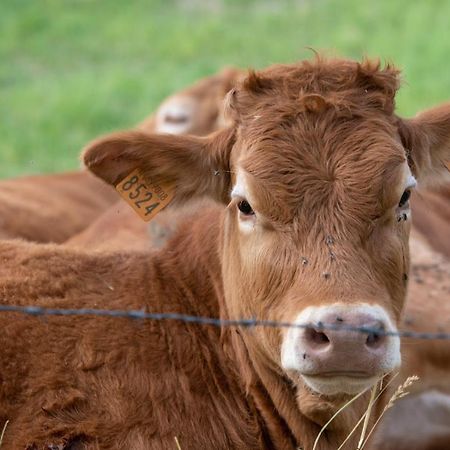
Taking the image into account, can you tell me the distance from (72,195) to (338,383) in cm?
631

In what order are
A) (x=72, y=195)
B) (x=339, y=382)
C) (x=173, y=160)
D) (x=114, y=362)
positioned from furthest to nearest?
1. (x=72, y=195)
2. (x=173, y=160)
3. (x=114, y=362)
4. (x=339, y=382)

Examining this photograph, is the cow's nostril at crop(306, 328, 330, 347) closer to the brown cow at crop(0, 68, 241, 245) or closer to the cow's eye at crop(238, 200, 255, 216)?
the cow's eye at crop(238, 200, 255, 216)

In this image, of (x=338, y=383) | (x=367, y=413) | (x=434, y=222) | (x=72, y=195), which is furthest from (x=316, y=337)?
(x=72, y=195)

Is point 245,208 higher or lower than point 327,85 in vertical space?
lower

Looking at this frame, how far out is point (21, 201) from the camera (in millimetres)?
9375

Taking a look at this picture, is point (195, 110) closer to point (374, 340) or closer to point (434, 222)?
point (434, 222)

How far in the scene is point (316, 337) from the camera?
4141 millimetres

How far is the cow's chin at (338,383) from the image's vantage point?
4.20 meters

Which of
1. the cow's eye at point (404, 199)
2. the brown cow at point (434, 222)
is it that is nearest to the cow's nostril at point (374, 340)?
the cow's eye at point (404, 199)

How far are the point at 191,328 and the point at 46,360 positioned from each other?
69 cm

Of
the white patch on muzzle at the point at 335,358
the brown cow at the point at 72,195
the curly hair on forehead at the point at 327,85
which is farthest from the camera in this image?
the brown cow at the point at 72,195

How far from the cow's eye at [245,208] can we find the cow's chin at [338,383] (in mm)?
786

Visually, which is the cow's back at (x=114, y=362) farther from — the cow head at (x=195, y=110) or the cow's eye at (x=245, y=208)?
the cow head at (x=195, y=110)

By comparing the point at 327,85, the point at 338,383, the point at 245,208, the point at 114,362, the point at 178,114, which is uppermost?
the point at 327,85
